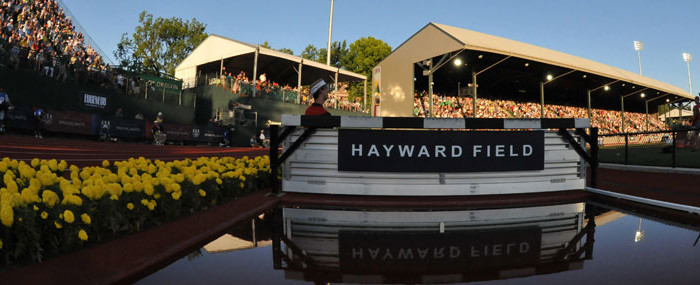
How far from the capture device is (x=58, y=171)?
213 inches

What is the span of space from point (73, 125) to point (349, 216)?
763 inches

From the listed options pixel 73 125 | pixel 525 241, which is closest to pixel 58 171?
Answer: pixel 525 241

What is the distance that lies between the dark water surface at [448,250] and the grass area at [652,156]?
26.7ft

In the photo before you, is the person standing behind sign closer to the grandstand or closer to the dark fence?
the dark fence

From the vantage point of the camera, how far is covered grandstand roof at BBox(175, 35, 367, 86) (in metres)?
27.4

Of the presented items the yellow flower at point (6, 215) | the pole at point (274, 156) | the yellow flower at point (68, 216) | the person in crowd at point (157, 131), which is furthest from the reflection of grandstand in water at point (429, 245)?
the person in crowd at point (157, 131)

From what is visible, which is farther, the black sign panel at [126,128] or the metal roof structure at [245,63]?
the metal roof structure at [245,63]

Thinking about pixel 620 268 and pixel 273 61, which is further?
pixel 273 61

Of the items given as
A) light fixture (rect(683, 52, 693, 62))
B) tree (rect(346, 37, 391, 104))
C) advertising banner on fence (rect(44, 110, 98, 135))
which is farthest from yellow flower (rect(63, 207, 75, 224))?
light fixture (rect(683, 52, 693, 62))

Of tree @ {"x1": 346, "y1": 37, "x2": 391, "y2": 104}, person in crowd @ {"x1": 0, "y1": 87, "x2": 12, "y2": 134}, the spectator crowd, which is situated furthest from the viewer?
tree @ {"x1": 346, "y1": 37, "x2": 391, "y2": 104}

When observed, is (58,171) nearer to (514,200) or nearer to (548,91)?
(514,200)

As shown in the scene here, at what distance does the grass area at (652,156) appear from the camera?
9.69 meters

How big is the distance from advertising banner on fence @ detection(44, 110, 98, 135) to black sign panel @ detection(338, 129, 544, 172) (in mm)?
18061

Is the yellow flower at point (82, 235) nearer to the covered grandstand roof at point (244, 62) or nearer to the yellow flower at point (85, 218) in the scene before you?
the yellow flower at point (85, 218)
